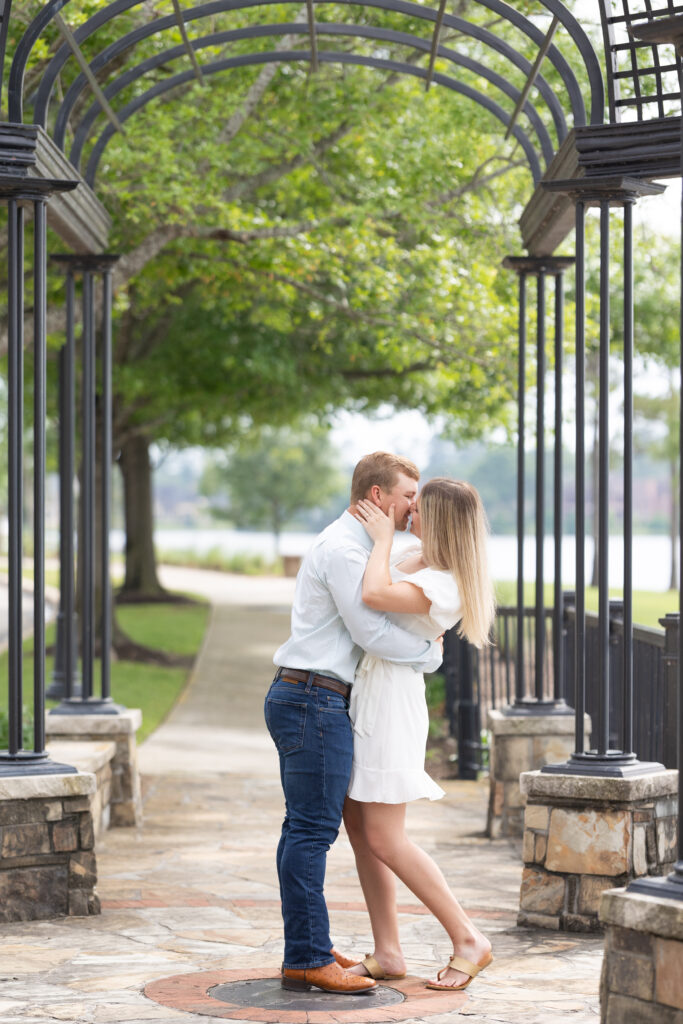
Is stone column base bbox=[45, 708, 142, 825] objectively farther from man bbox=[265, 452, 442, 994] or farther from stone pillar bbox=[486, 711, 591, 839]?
man bbox=[265, 452, 442, 994]

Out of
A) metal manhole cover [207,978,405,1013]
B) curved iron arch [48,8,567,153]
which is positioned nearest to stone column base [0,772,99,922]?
metal manhole cover [207,978,405,1013]

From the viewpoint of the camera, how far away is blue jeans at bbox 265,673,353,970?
422cm

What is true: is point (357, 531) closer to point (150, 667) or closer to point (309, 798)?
point (309, 798)

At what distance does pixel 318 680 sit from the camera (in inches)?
169

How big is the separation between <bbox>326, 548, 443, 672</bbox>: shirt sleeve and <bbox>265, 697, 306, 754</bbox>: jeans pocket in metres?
0.31

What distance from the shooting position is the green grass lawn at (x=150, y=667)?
13.8 m

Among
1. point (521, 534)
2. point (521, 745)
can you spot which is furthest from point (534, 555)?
point (521, 745)

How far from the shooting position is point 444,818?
8.24 meters

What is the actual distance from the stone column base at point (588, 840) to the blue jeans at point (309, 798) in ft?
4.67

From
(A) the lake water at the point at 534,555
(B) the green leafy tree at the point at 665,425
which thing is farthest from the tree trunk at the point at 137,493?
(B) the green leafy tree at the point at 665,425

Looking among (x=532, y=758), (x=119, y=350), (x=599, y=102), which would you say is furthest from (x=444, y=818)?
(x=119, y=350)

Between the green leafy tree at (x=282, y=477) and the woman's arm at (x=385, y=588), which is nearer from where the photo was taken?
the woman's arm at (x=385, y=588)

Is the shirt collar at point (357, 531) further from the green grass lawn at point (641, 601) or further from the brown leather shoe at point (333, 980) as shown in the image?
the green grass lawn at point (641, 601)

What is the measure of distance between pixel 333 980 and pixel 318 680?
0.99 meters
